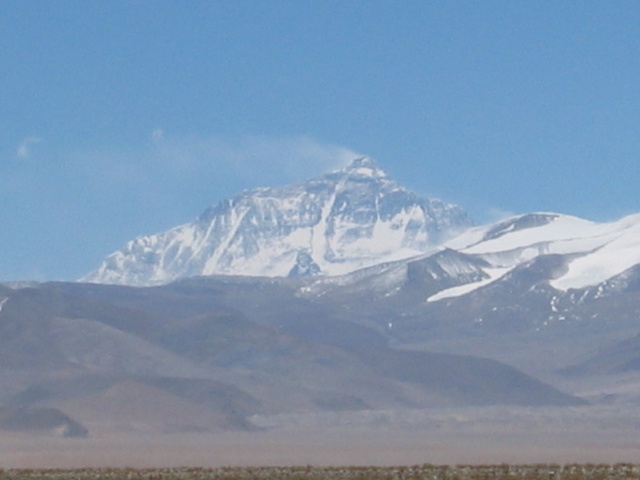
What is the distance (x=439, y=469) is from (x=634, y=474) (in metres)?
14.4

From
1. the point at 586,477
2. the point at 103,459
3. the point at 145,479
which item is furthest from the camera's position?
the point at 103,459

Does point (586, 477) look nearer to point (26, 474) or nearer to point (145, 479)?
point (145, 479)

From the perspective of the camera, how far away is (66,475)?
372 feet

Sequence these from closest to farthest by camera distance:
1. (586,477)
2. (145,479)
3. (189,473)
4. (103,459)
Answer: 1. (586,477)
2. (145,479)
3. (189,473)
4. (103,459)

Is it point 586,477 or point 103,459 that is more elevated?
point 103,459

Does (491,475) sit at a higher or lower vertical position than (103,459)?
lower

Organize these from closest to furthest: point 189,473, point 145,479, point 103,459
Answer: point 145,479, point 189,473, point 103,459

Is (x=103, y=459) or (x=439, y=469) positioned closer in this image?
(x=439, y=469)

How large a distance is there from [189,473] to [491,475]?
2044 centimetres

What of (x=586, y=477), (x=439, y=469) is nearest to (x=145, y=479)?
(x=439, y=469)

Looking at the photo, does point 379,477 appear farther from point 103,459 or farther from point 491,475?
point 103,459

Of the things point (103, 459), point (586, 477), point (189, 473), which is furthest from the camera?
point (103, 459)

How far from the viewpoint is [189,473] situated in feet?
369

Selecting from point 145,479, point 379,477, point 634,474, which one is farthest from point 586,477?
point 145,479
